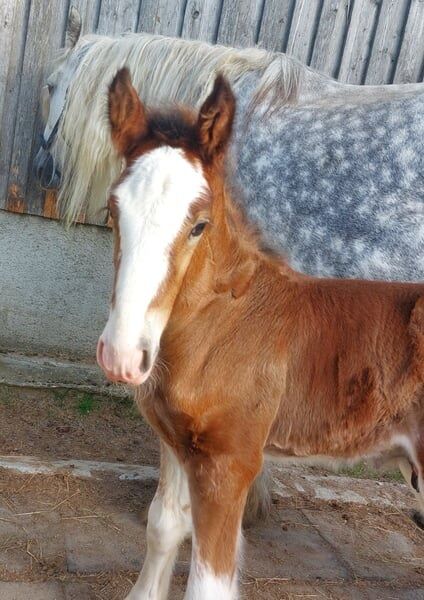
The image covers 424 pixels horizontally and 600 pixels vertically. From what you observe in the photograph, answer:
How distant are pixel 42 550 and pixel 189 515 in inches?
29.3

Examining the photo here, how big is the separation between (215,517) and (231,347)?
0.57 metres

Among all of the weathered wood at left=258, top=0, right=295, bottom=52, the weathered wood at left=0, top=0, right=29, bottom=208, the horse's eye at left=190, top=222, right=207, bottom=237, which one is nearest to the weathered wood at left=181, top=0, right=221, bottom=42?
the weathered wood at left=258, top=0, right=295, bottom=52

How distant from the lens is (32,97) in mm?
4531

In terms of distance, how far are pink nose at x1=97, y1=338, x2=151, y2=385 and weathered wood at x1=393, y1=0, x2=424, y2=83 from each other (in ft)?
11.2

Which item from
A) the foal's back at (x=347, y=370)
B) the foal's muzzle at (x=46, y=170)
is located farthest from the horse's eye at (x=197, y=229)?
the foal's muzzle at (x=46, y=170)

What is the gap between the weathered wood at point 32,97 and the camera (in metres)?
4.42

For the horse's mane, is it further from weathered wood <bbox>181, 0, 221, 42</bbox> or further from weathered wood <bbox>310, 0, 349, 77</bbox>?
weathered wood <bbox>310, 0, 349, 77</bbox>

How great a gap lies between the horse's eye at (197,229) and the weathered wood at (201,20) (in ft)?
8.99

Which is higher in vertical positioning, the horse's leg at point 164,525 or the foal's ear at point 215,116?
the foal's ear at point 215,116

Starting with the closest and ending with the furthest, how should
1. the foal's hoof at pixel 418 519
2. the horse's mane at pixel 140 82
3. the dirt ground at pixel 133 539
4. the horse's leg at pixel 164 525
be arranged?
the horse's leg at pixel 164 525 < the dirt ground at pixel 133 539 < the foal's hoof at pixel 418 519 < the horse's mane at pixel 140 82

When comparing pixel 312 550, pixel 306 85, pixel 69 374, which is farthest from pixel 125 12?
pixel 312 550

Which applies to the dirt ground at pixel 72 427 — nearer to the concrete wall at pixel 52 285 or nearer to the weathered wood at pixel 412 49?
the concrete wall at pixel 52 285

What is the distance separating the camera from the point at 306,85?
3910 mm

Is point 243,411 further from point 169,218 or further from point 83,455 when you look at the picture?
point 83,455
